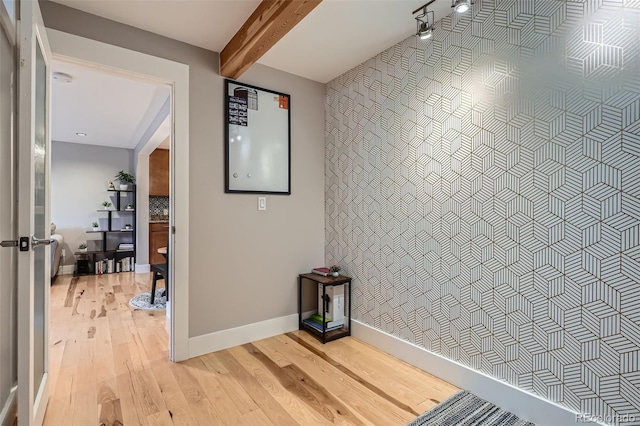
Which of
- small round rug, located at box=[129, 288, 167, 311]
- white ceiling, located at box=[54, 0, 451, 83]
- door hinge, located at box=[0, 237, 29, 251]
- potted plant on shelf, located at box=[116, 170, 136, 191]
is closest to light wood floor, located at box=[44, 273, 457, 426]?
A: small round rug, located at box=[129, 288, 167, 311]

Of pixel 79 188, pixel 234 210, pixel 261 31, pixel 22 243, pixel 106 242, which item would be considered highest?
pixel 261 31

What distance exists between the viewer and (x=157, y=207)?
625 centimetres

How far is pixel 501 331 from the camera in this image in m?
1.79

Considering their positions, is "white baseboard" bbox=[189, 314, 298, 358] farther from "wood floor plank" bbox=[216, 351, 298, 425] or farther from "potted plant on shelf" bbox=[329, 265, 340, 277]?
"potted plant on shelf" bbox=[329, 265, 340, 277]

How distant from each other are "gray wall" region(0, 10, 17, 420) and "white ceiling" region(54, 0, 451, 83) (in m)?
0.70

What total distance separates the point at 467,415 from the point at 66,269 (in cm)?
655

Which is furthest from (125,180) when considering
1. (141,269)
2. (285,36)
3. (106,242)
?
(285,36)

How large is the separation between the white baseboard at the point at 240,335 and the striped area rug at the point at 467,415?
4.68 feet

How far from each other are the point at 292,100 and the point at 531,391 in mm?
2671

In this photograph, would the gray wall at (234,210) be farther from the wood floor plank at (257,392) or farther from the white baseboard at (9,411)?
the white baseboard at (9,411)

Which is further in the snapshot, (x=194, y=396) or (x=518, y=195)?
(x=194, y=396)

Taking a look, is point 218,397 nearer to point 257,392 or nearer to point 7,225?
point 257,392

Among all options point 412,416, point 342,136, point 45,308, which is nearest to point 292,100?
point 342,136

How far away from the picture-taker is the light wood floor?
1689 mm
